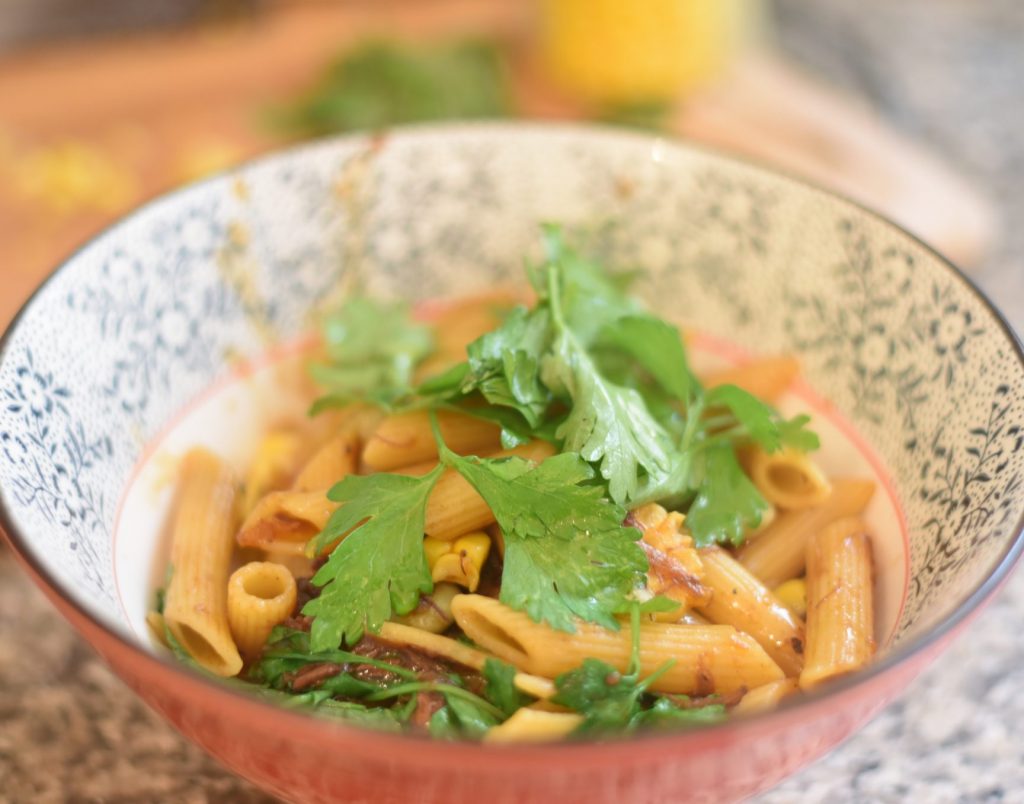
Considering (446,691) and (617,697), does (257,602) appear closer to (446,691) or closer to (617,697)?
(446,691)

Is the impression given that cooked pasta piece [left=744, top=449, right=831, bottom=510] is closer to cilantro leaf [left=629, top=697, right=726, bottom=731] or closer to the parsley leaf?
the parsley leaf

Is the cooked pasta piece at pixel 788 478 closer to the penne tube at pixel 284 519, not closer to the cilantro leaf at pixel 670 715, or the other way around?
the cilantro leaf at pixel 670 715

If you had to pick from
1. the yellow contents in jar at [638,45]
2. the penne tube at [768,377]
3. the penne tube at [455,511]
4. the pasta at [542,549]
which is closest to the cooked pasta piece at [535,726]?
the pasta at [542,549]

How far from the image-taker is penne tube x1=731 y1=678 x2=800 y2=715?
Result: 40.2 inches

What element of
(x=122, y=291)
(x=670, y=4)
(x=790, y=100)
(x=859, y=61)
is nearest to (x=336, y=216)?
(x=122, y=291)

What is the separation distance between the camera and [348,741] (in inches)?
30.3

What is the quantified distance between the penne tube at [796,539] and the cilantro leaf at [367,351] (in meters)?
0.49

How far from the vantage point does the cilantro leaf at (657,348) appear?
4.26 feet

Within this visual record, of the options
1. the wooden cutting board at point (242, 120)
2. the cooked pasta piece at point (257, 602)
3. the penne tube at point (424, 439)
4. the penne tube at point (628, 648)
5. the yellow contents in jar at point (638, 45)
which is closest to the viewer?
the penne tube at point (628, 648)

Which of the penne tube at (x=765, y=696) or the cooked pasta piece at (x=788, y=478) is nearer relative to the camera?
the penne tube at (x=765, y=696)

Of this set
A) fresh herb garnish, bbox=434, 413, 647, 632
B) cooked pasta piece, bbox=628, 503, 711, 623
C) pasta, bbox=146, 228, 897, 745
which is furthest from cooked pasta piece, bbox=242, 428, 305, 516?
cooked pasta piece, bbox=628, 503, 711, 623

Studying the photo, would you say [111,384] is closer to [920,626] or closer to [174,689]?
[174,689]

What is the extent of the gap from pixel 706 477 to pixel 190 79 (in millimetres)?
2119

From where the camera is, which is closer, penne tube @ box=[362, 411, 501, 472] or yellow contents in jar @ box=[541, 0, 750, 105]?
penne tube @ box=[362, 411, 501, 472]
